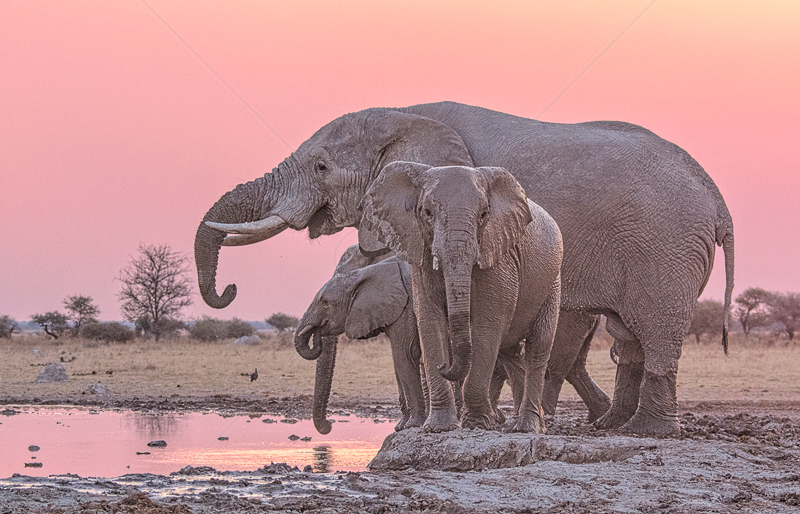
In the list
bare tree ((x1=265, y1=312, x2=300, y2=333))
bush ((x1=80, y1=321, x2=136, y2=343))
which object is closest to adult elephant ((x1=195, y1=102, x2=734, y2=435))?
bush ((x1=80, y1=321, x2=136, y2=343))

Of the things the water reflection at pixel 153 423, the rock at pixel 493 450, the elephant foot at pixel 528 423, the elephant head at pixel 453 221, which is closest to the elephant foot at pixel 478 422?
the rock at pixel 493 450

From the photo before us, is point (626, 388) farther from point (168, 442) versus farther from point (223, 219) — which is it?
point (168, 442)

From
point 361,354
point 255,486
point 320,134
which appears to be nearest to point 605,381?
point 361,354

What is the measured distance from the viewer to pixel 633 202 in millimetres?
9469

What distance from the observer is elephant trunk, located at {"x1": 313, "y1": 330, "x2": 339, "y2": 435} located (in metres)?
9.23

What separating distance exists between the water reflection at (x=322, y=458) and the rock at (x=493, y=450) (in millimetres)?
359

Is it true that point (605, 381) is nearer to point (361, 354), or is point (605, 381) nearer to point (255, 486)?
point (361, 354)

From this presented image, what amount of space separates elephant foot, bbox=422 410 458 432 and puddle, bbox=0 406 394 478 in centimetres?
59

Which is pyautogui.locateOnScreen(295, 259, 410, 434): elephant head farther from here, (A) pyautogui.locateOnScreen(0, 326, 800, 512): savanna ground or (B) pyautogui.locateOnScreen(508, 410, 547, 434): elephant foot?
(A) pyautogui.locateOnScreen(0, 326, 800, 512): savanna ground

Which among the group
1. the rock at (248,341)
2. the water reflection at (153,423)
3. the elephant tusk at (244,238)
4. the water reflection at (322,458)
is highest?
the elephant tusk at (244,238)

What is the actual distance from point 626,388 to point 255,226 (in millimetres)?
3972

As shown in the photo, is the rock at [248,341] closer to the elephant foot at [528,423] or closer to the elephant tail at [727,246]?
the elephant tail at [727,246]

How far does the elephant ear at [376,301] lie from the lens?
28.5 ft

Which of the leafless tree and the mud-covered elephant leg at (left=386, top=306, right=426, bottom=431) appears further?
the leafless tree
